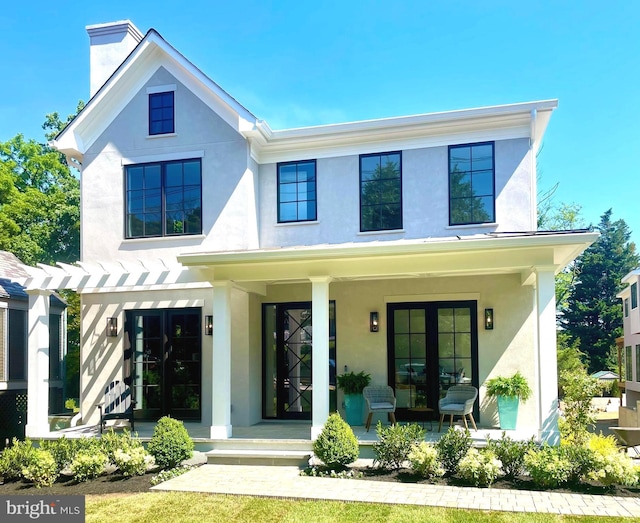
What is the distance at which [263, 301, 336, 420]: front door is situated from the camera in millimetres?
12508

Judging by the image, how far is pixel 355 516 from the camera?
6.73 meters

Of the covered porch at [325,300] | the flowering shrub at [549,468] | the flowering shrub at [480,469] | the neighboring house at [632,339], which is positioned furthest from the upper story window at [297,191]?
the neighboring house at [632,339]

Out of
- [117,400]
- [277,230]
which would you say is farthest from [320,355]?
[117,400]

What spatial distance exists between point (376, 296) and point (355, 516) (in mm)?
5909

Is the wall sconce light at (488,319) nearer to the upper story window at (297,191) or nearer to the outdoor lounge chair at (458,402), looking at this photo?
the outdoor lounge chair at (458,402)

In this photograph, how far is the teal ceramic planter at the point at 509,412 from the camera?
423 inches

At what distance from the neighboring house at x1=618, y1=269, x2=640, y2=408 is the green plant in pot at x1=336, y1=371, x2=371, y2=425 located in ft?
52.3

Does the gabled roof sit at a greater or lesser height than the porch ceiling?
greater

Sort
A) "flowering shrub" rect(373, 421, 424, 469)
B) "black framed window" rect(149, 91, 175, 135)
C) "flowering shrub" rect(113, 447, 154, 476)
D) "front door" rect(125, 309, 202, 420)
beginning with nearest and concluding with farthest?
1. "flowering shrub" rect(373, 421, 424, 469)
2. "flowering shrub" rect(113, 447, 154, 476)
3. "front door" rect(125, 309, 202, 420)
4. "black framed window" rect(149, 91, 175, 135)

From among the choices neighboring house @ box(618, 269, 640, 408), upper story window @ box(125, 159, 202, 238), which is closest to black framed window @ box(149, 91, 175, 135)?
upper story window @ box(125, 159, 202, 238)

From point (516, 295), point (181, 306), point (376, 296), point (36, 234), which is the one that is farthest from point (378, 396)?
point (36, 234)

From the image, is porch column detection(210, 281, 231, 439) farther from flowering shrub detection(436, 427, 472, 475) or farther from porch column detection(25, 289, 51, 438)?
flowering shrub detection(436, 427, 472, 475)

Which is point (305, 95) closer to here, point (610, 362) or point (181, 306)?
point (181, 306)

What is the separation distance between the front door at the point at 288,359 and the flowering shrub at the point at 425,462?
4.42 meters
